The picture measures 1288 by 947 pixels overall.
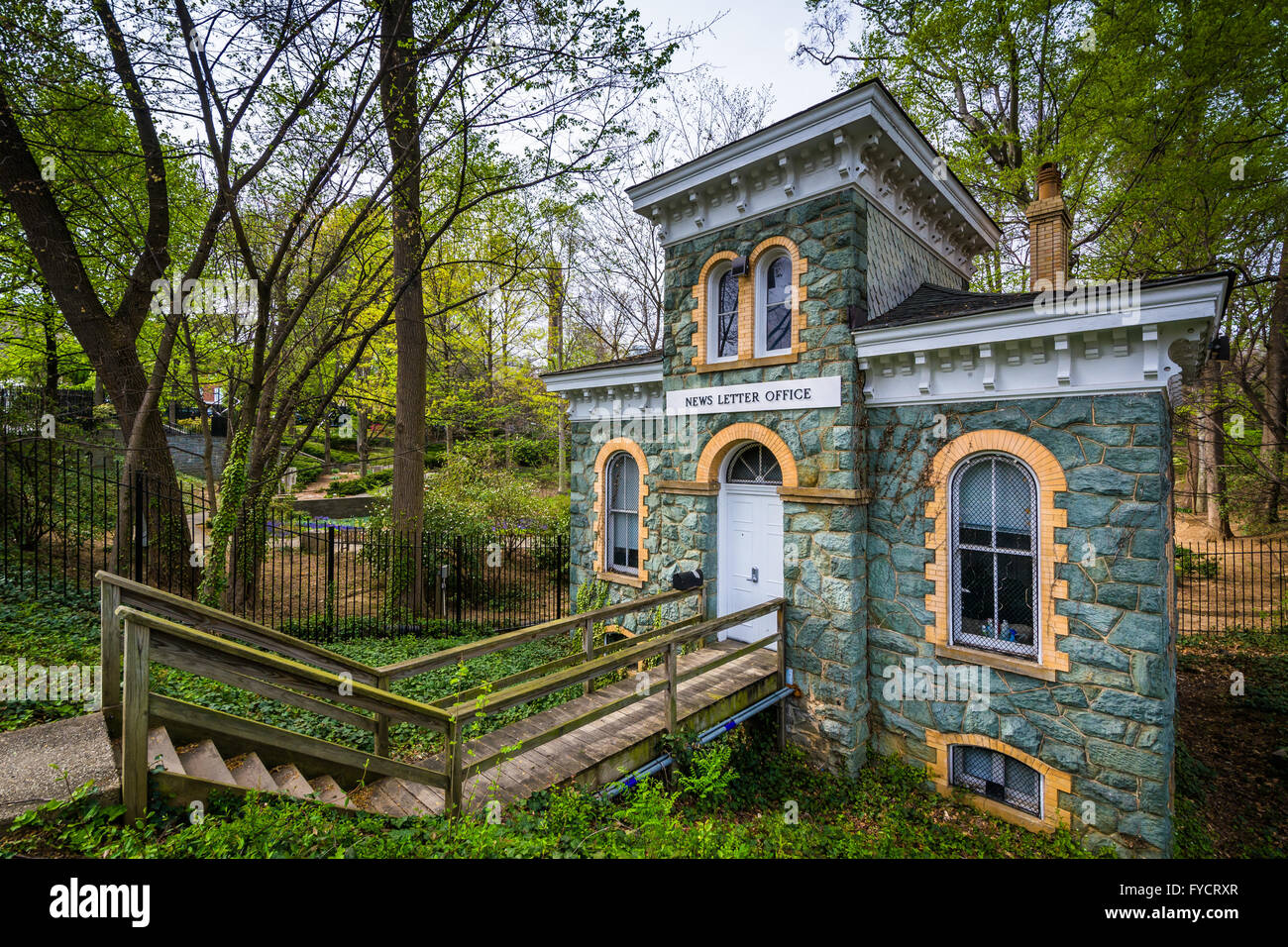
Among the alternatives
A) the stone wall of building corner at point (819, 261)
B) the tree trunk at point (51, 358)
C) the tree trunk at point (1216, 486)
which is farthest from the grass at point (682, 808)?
the tree trunk at point (1216, 486)

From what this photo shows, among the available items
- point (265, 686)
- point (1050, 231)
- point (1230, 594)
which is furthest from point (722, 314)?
point (1230, 594)

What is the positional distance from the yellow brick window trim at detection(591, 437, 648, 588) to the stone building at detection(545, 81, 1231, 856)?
4.5 inches

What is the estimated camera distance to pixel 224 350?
12.0 meters

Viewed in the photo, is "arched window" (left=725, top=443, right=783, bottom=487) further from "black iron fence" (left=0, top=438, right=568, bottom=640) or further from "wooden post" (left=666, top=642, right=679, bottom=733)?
"black iron fence" (left=0, top=438, right=568, bottom=640)

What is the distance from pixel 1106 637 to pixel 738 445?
15.7 feet

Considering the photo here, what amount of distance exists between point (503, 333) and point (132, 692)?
18.8m

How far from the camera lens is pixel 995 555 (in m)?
6.29

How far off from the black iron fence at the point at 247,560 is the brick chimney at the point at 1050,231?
959cm

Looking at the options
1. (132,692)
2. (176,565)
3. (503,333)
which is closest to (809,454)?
(132,692)

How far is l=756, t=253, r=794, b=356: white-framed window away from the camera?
25.0 ft

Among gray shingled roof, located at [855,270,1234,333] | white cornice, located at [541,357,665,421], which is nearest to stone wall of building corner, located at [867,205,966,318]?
gray shingled roof, located at [855,270,1234,333]

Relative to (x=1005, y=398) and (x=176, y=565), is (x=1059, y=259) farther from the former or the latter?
(x=176, y=565)

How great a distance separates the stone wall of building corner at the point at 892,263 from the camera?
718 cm

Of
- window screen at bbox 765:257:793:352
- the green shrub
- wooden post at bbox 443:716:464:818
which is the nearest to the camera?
wooden post at bbox 443:716:464:818
